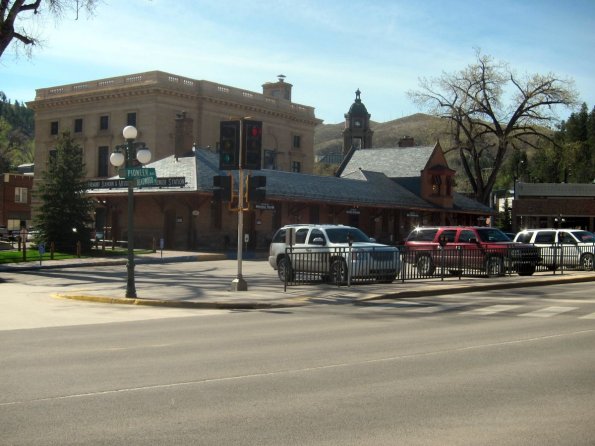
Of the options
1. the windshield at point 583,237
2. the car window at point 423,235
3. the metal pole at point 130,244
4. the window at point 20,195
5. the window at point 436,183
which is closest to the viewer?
the metal pole at point 130,244

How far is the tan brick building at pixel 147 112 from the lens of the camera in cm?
6938

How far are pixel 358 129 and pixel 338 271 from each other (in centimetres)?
7423

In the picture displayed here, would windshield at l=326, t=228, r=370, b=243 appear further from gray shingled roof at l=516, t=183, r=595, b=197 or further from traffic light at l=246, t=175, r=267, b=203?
gray shingled roof at l=516, t=183, r=595, b=197

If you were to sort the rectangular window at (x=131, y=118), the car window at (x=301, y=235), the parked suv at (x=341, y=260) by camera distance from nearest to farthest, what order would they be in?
the parked suv at (x=341, y=260)
the car window at (x=301, y=235)
the rectangular window at (x=131, y=118)

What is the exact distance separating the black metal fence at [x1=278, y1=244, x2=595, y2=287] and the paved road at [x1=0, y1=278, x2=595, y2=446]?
23.6ft

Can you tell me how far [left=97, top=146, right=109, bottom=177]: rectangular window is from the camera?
238ft

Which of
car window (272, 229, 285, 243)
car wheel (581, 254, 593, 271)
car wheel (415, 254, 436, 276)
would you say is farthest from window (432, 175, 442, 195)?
car window (272, 229, 285, 243)

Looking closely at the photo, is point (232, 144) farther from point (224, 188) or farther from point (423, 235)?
point (423, 235)

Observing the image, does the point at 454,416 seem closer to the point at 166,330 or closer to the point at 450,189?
the point at 166,330

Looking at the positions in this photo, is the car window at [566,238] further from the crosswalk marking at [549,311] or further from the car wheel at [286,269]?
the crosswalk marking at [549,311]

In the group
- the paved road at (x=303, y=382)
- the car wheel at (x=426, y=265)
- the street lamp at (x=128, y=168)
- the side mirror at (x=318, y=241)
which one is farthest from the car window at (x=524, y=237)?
the street lamp at (x=128, y=168)

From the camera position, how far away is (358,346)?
37.0ft

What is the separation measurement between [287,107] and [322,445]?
7931cm

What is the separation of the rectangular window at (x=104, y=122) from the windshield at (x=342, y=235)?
5396 cm
